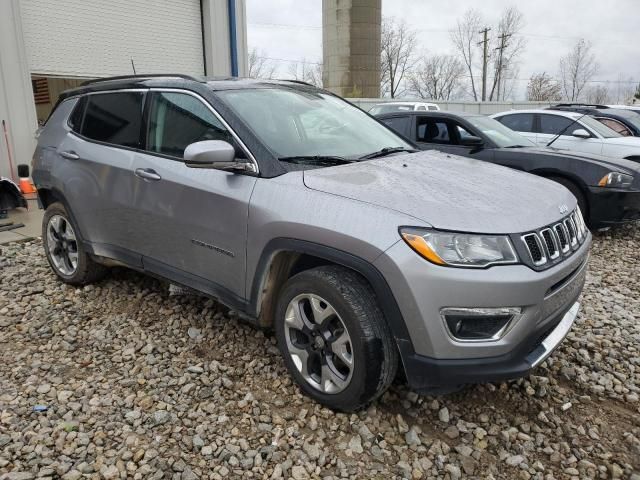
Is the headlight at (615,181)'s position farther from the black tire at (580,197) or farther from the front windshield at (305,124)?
the front windshield at (305,124)

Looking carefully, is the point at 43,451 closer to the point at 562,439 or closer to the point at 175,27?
the point at 562,439

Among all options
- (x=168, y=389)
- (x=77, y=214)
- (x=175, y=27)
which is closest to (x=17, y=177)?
(x=175, y=27)

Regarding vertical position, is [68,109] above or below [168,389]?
above

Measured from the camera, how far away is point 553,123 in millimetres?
9797

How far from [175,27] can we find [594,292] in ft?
30.1

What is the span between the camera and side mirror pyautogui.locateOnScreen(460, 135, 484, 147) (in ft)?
21.6

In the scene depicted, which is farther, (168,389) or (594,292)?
(594,292)

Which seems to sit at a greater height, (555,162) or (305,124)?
(305,124)

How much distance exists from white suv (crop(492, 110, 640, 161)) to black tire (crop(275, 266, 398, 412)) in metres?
7.72

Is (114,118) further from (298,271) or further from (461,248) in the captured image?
(461,248)

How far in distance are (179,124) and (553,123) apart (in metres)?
8.32

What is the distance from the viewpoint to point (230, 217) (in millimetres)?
3008

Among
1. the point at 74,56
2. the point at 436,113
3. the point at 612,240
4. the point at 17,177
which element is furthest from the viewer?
the point at 74,56

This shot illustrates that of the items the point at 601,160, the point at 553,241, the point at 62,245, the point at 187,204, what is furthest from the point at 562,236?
the point at 601,160
